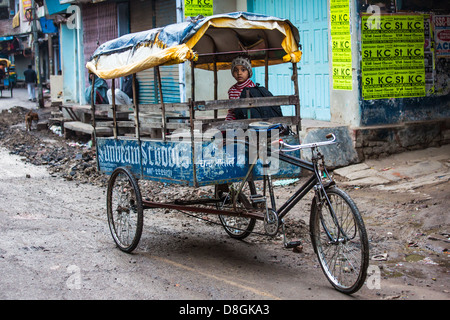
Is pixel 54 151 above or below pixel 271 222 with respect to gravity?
above

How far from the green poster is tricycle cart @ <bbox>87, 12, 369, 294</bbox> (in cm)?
310

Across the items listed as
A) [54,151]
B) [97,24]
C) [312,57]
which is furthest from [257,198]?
[97,24]

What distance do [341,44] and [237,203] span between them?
4.72 m

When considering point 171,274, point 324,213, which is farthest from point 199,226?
point 324,213

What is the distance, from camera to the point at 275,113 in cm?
587

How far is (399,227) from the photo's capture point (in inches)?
259

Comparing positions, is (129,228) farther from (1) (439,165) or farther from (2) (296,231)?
(1) (439,165)

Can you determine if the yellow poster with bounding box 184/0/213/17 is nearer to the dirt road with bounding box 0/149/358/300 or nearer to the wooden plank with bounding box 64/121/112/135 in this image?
the dirt road with bounding box 0/149/358/300

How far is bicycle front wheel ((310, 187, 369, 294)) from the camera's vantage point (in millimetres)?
4353

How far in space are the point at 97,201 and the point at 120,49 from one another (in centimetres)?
313

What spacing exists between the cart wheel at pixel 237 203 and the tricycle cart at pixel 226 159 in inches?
0.5

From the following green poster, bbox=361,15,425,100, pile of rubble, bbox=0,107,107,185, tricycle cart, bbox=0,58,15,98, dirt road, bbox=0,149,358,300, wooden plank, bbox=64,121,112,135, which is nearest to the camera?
dirt road, bbox=0,149,358,300

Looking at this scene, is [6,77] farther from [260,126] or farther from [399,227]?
[260,126]

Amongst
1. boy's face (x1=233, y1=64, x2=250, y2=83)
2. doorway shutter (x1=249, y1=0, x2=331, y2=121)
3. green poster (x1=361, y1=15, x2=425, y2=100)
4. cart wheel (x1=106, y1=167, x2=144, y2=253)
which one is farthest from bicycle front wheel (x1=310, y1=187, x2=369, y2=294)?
doorway shutter (x1=249, y1=0, x2=331, y2=121)
